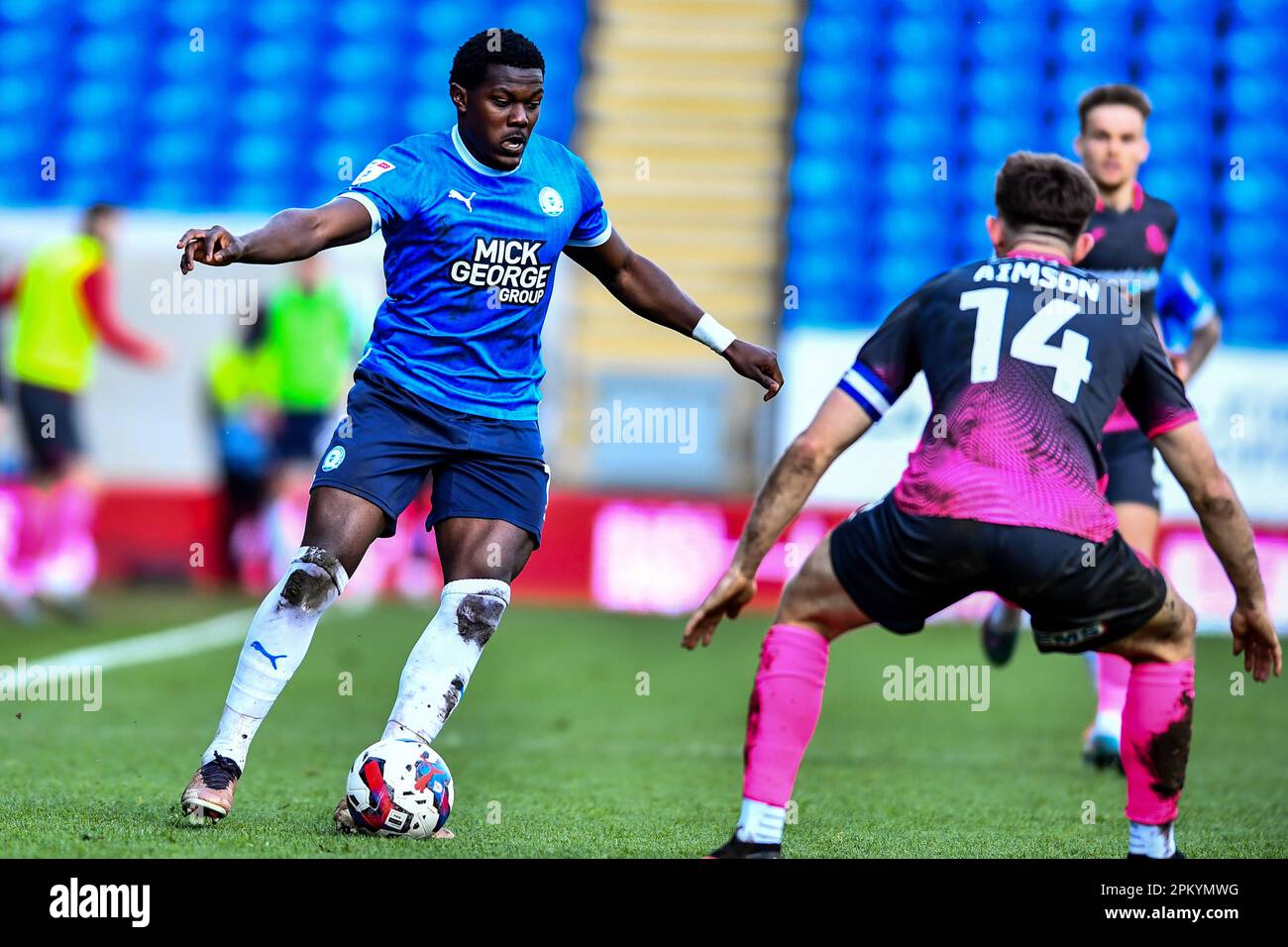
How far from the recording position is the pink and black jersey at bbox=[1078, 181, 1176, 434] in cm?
691

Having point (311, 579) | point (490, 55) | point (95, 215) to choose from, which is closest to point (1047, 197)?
point (490, 55)

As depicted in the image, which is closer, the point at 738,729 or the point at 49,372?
the point at 738,729

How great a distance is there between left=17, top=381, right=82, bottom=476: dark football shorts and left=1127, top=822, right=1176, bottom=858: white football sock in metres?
9.20

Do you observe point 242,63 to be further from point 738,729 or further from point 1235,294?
point 738,729

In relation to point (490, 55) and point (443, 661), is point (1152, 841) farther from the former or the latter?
point (490, 55)

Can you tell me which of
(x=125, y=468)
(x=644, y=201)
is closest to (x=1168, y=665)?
(x=125, y=468)

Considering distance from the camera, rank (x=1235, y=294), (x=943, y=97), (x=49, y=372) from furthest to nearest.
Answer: (x=943, y=97), (x=1235, y=294), (x=49, y=372)

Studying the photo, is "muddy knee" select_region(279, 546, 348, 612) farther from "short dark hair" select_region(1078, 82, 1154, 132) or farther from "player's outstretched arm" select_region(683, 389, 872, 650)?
"short dark hair" select_region(1078, 82, 1154, 132)

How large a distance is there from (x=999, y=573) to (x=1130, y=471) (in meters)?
2.92

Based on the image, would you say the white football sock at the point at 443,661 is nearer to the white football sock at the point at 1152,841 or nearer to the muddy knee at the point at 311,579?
the muddy knee at the point at 311,579

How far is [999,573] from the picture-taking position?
13.5 ft
